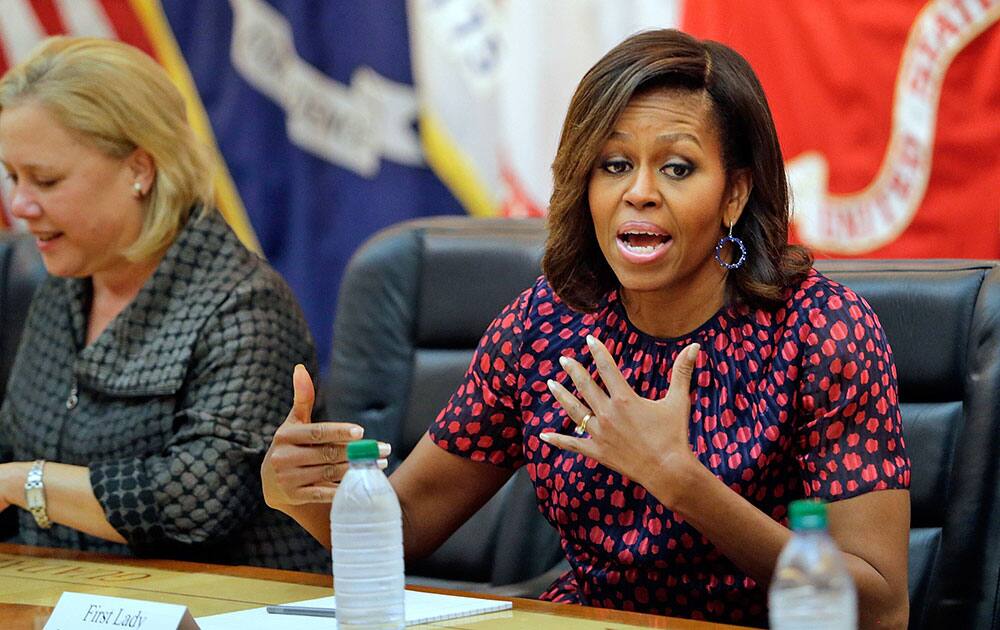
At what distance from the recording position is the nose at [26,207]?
2.37m

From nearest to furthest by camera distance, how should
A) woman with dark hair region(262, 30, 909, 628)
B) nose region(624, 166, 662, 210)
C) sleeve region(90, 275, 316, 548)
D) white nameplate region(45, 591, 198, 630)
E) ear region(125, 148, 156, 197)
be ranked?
white nameplate region(45, 591, 198, 630)
woman with dark hair region(262, 30, 909, 628)
nose region(624, 166, 662, 210)
sleeve region(90, 275, 316, 548)
ear region(125, 148, 156, 197)

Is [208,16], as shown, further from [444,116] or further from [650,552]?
[650,552]

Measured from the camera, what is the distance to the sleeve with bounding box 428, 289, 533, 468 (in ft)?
6.36

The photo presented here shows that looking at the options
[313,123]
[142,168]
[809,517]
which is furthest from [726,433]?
[313,123]

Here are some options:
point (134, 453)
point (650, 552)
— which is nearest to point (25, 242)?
point (134, 453)

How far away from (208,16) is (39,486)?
1916 mm

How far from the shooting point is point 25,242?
300cm

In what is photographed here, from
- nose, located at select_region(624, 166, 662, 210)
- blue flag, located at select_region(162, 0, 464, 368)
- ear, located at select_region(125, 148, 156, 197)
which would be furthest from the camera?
blue flag, located at select_region(162, 0, 464, 368)

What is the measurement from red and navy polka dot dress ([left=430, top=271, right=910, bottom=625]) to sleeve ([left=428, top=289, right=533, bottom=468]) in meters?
0.02

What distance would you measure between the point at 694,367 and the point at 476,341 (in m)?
0.64

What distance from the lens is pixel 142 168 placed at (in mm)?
2418

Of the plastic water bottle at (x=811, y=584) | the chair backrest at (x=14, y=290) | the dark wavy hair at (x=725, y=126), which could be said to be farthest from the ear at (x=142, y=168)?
the plastic water bottle at (x=811, y=584)

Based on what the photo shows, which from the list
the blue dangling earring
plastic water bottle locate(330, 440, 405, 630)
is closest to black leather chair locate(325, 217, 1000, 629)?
the blue dangling earring

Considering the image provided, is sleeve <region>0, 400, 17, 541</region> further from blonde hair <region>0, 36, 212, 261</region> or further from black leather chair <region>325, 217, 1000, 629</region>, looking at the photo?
black leather chair <region>325, 217, 1000, 629</region>
